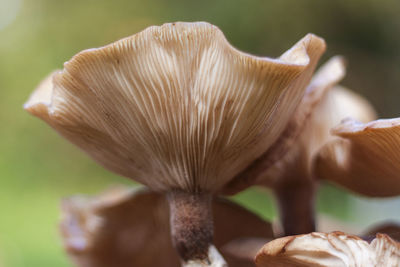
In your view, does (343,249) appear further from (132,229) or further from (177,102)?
(132,229)

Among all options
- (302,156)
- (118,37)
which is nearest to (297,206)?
(302,156)

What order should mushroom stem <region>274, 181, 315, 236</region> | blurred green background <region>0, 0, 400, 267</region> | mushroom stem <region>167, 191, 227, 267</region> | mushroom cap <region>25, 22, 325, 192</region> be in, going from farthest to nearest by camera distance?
blurred green background <region>0, 0, 400, 267</region> → mushroom stem <region>274, 181, 315, 236</region> → mushroom stem <region>167, 191, 227, 267</region> → mushroom cap <region>25, 22, 325, 192</region>

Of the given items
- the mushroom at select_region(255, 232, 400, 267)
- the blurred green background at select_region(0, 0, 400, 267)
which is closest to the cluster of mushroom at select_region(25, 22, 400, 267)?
the mushroom at select_region(255, 232, 400, 267)

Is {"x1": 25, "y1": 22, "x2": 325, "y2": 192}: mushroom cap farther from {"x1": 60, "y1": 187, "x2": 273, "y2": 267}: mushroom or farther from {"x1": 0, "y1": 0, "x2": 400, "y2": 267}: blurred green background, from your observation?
{"x1": 0, "y1": 0, "x2": 400, "y2": 267}: blurred green background

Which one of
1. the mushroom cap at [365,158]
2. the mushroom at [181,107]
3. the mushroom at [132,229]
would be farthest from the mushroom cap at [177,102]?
the mushroom at [132,229]

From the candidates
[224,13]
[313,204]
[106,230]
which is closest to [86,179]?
[224,13]

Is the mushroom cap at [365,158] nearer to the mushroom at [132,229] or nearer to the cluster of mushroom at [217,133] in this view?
the cluster of mushroom at [217,133]

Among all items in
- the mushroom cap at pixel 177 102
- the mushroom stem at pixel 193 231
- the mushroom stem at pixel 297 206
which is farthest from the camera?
the mushroom stem at pixel 297 206
